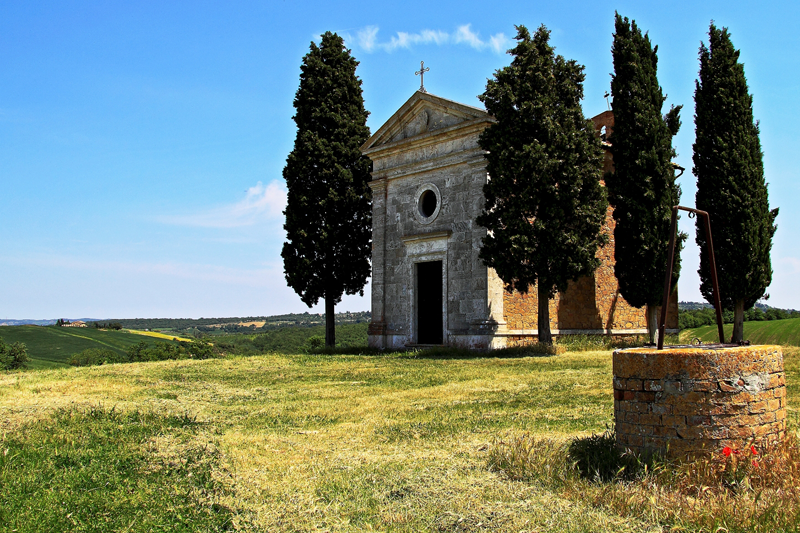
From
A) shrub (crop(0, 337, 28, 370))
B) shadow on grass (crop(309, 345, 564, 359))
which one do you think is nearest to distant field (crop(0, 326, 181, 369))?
shrub (crop(0, 337, 28, 370))

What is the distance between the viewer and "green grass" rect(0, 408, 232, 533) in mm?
4137

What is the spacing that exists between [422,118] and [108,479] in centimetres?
1564

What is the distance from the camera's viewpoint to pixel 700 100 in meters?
18.7

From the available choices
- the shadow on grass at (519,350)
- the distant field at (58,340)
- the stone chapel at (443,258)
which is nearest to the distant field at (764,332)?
the shadow on grass at (519,350)

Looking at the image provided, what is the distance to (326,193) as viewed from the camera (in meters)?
21.1

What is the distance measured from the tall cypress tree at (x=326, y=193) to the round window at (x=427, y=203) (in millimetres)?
2948

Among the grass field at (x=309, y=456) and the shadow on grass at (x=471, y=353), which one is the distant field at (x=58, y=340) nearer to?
Result: the shadow on grass at (x=471, y=353)

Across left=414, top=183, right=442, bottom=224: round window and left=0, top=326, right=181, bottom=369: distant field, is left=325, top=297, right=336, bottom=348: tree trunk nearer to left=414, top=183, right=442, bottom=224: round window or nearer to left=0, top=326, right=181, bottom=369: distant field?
left=414, top=183, right=442, bottom=224: round window

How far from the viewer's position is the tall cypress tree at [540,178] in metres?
15.5

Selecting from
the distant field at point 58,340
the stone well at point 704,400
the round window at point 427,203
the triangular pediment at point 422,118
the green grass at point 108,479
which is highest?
the triangular pediment at point 422,118

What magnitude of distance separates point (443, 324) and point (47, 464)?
13580 millimetres

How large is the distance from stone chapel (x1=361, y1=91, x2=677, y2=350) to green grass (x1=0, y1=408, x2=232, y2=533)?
1149 cm

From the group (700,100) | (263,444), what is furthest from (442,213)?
(263,444)

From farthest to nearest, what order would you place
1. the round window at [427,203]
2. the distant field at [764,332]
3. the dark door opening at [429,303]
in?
the distant field at [764,332], the dark door opening at [429,303], the round window at [427,203]
